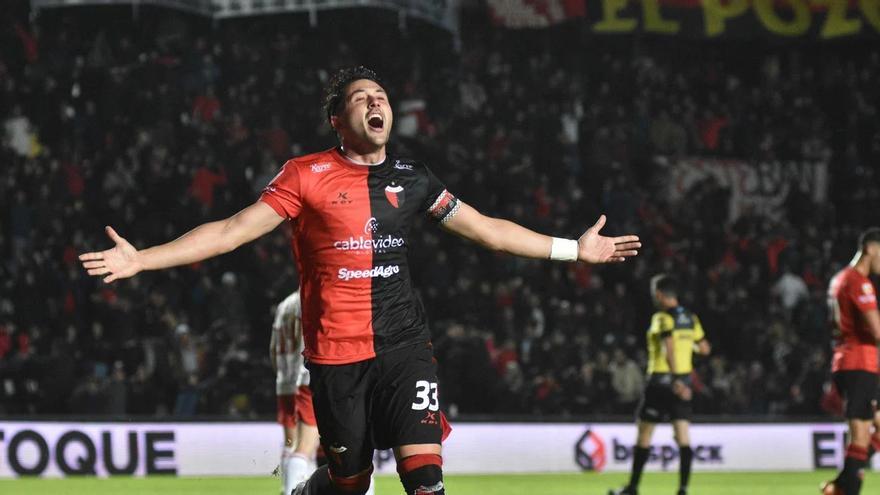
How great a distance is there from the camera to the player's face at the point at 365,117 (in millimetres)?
5988

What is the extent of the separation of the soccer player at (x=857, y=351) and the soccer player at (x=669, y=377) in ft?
6.12

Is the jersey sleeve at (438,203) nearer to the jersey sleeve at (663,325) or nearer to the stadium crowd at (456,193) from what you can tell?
the jersey sleeve at (663,325)

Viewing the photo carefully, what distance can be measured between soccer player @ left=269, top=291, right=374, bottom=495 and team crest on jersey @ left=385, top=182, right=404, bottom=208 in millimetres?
2895

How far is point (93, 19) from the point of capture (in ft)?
73.7

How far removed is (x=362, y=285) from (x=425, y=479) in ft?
2.89

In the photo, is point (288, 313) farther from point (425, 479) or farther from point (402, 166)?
point (425, 479)

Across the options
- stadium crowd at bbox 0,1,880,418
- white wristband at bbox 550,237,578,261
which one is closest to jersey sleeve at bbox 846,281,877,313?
white wristband at bbox 550,237,578,261

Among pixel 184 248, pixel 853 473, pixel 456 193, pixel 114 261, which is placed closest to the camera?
pixel 114 261

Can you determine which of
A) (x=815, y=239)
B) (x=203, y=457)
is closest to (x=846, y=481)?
(x=203, y=457)

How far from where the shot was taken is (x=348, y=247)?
6.00m

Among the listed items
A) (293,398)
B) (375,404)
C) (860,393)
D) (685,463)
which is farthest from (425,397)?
(685,463)

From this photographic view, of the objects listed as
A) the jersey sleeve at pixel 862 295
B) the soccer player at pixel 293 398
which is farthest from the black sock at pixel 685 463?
the soccer player at pixel 293 398

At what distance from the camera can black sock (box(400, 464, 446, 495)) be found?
589 centimetres

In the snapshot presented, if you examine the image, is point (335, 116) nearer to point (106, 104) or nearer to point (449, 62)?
point (106, 104)
